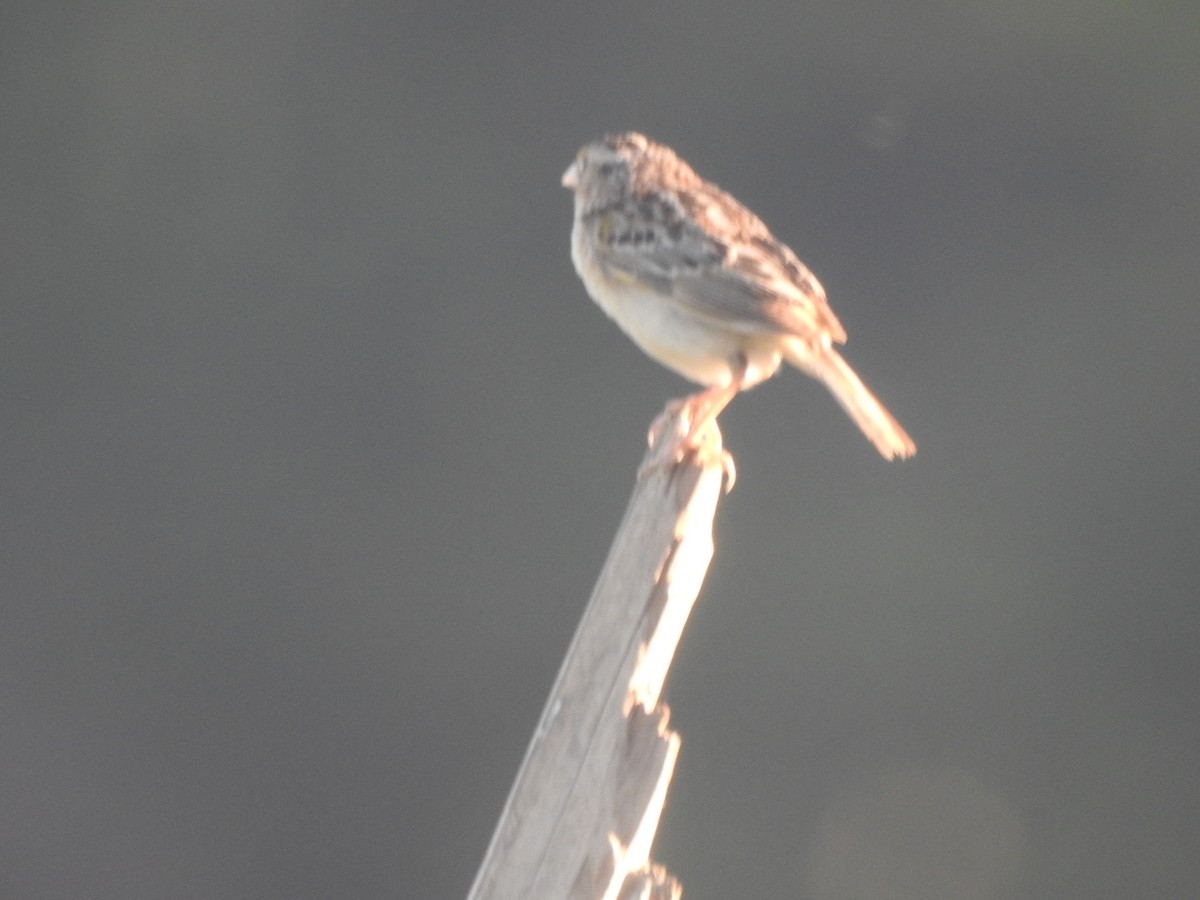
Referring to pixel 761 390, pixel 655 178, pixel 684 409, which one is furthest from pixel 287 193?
pixel 684 409

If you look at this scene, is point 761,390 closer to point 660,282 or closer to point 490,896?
point 660,282

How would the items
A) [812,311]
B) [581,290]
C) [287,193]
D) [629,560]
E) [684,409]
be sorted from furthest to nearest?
[287,193] → [581,290] → [812,311] → [684,409] → [629,560]

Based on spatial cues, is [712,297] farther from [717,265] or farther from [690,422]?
[690,422]

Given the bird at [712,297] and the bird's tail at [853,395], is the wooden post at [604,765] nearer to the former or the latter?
the bird at [712,297]

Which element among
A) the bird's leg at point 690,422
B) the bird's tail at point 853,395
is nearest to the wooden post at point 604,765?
the bird's leg at point 690,422

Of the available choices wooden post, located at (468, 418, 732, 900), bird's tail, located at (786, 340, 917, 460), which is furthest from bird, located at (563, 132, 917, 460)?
wooden post, located at (468, 418, 732, 900)

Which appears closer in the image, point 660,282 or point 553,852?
point 553,852

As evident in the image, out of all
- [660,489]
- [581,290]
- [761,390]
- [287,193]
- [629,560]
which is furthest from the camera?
[287,193]
